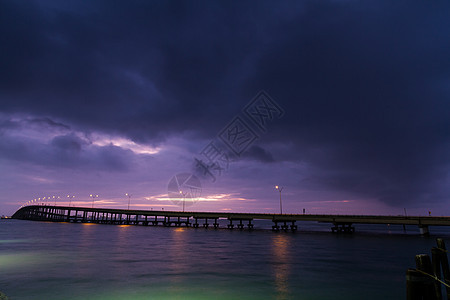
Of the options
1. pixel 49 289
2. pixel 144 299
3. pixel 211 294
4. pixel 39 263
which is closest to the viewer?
pixel 144 299

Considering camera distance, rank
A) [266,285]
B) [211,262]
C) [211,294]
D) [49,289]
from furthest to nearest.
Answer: [211,262], [266,285], [49,289], [211,294]

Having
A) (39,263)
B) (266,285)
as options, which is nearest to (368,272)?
(266,285)

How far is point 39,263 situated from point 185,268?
47.1ft

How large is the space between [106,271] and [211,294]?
1099cm

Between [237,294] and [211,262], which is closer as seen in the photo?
[237,294]

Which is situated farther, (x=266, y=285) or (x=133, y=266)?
(x=133, y=266)

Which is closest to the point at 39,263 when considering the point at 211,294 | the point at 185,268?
the point at 185,268

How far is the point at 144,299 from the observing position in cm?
1373

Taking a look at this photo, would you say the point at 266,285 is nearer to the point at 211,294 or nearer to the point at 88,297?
the point at 211,294

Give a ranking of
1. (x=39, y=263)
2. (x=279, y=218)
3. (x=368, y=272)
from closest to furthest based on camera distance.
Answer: (x=368, y=272)
(x=39, y=263)
(x=279, y=218)

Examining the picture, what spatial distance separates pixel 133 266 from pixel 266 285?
1311cm

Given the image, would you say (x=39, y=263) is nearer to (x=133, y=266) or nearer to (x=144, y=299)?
(x=133, y=266)

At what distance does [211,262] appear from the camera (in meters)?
26.3

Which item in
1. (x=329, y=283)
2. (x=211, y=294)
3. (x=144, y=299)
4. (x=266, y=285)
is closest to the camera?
(x=144, y=299)
